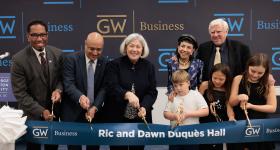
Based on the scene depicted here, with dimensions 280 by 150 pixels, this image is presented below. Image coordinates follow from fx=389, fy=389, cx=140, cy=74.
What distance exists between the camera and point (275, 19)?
592 cm

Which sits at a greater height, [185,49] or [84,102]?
[185,49]

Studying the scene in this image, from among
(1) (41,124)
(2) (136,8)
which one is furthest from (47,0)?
(1) (41,124)

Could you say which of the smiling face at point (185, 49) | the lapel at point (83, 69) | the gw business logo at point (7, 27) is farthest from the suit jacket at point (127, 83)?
the gw business logo at point (7, 27)

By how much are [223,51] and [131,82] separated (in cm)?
108

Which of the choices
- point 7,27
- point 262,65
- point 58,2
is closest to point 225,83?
point 262,65

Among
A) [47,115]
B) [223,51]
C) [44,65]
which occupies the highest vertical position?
[223,51]

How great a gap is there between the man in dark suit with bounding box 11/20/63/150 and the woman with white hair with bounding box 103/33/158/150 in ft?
1.77

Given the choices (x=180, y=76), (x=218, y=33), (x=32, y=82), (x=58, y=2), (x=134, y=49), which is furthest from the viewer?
(x=58, y=2)

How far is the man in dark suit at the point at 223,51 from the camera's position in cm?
401

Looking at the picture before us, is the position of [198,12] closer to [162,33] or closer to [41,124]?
[162,33]

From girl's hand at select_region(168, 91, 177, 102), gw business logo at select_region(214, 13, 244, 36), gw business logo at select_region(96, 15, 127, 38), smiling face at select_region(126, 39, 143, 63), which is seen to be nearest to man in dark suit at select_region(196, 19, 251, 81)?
girl's hand at select_region(168, 91, 177, 102)

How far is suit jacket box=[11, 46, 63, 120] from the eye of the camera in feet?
12.1

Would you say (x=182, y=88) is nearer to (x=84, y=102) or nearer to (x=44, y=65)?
(x=84, y=102)

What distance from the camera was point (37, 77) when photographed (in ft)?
12.3
